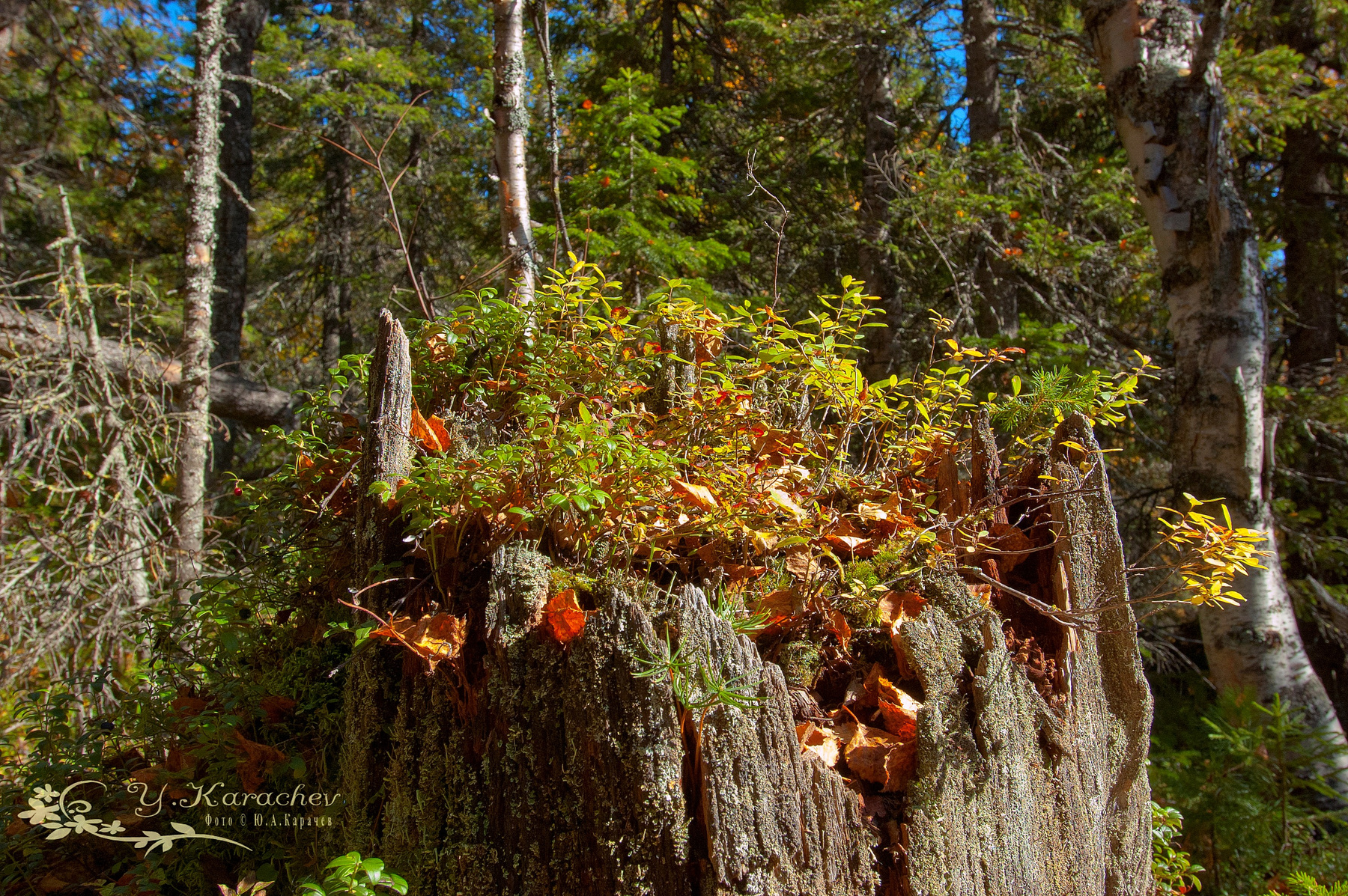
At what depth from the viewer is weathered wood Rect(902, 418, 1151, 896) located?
1.94 meters

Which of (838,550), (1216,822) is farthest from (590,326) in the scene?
(1216,822)

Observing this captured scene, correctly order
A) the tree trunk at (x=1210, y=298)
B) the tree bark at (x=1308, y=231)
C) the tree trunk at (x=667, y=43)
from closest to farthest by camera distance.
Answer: the tree trunk at (x=1210, y=298) → the tree bark at (x=1308, y=231) → the tree trunk at (x=667, y=43)

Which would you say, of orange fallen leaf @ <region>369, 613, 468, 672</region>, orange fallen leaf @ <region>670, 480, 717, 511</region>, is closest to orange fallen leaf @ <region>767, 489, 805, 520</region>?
orange fallen leaf @ <region>670, 480, 717, 511</region>

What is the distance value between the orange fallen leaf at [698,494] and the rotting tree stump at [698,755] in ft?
0.93

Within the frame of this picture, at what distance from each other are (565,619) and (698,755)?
0.44 m

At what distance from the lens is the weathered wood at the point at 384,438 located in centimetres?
224

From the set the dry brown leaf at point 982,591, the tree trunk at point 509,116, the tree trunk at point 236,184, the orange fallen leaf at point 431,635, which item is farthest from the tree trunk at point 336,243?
the dry brown leaf at point 982,591

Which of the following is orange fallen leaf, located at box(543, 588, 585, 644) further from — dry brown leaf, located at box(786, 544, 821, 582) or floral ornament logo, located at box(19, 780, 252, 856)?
floral ornament logo, located at box(19, 780, 252, 856)

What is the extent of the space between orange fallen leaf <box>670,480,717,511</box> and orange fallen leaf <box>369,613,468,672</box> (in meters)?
0.68

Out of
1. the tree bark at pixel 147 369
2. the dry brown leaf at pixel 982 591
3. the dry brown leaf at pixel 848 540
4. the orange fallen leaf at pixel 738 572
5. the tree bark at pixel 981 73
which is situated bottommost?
the dry brown leaf at pixel 982 591

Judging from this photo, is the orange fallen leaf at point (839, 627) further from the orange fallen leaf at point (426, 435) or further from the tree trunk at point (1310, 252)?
the tree trunk at point (1310, 252)

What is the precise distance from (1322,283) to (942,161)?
12.8ft

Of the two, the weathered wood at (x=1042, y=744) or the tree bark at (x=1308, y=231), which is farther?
the tree bark at (x=1308, y=231)

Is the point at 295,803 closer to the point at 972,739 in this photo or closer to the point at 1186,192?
the point at 972,739
